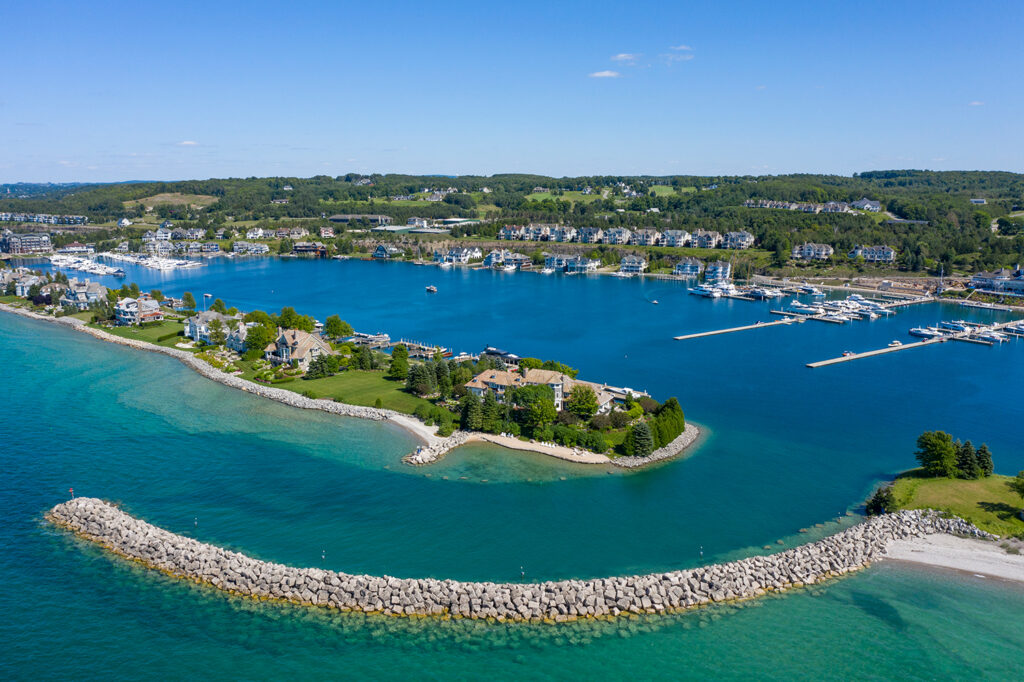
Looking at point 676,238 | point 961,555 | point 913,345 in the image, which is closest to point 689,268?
point 676,238

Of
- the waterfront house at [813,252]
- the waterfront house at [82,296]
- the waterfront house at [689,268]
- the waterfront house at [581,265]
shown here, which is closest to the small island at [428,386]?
the waterfront house at [82,296]

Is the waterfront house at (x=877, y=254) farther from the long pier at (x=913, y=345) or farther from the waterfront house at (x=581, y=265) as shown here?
the waterfront house at (x=581, y=265)

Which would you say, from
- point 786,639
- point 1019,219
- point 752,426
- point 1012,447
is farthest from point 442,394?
point 1019,219

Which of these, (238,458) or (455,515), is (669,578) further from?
(238,458)

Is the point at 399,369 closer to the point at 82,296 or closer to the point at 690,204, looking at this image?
the point at 82,296

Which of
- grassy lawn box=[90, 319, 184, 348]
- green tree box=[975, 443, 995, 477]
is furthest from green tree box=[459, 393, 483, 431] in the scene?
grassy lawn box=[90, 319, 184, 348]

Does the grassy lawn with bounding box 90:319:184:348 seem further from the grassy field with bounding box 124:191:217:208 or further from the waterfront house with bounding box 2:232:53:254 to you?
the grassy field with bounding box 124:191:217:208
